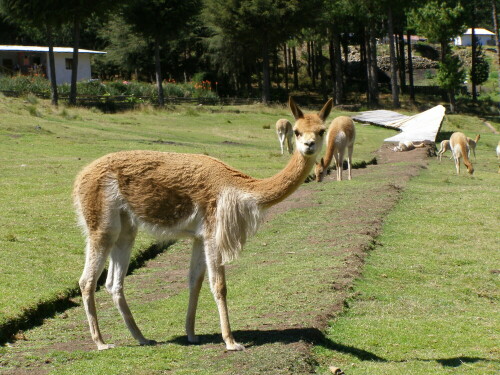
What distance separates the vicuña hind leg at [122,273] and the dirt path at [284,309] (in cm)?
20

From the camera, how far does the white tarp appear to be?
31.4 metres

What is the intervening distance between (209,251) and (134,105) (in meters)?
34.6

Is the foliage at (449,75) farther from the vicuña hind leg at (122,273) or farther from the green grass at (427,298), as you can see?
the vicuña hind leg at (122,273)

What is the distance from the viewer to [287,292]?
847cm

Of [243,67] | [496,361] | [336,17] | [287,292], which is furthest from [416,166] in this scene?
[243,67]

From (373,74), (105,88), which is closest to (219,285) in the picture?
(105,88)

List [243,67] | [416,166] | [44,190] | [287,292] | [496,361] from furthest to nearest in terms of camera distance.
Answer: [243,67]
[416,166]
[44,190]
[287,292]
[496,361]

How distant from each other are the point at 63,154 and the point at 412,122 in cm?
1978

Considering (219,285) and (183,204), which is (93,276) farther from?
(219,285)

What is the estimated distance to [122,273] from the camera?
697 centimetres

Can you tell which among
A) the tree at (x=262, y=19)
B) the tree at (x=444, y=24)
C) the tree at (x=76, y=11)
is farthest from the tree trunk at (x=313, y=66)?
the tree at (x=76, y=11)

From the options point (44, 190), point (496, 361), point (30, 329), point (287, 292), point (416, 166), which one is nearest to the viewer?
point (496, 361)

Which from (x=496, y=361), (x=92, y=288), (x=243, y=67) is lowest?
(x=496, y=361)

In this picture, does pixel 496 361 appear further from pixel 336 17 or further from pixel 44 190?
pixel 336 17
